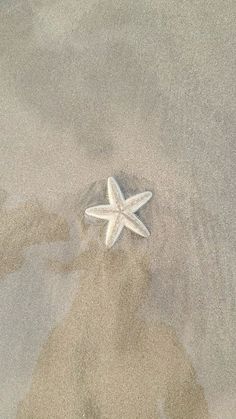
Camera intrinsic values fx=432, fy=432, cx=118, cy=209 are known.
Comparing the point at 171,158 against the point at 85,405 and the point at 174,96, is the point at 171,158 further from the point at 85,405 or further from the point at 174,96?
the point at 85,405

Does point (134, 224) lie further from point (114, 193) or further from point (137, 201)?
point (114, 193)

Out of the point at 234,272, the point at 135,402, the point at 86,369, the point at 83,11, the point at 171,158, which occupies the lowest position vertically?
the point at 135,402

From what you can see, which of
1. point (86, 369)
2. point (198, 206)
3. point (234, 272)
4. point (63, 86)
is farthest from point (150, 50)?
point (86, 369)

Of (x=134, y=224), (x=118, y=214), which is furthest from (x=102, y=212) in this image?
(x=134, y=224)

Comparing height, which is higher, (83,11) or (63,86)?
(83,11)

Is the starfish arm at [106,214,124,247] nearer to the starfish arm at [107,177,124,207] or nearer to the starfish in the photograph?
the starfish

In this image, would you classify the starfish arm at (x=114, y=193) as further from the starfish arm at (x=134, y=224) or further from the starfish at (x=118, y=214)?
the starfish arm at (x=134, y=224)

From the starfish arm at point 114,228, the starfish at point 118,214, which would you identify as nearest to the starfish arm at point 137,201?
the starfish at point 118,214

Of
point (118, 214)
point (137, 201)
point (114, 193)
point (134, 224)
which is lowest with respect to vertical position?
point (134, 224)
